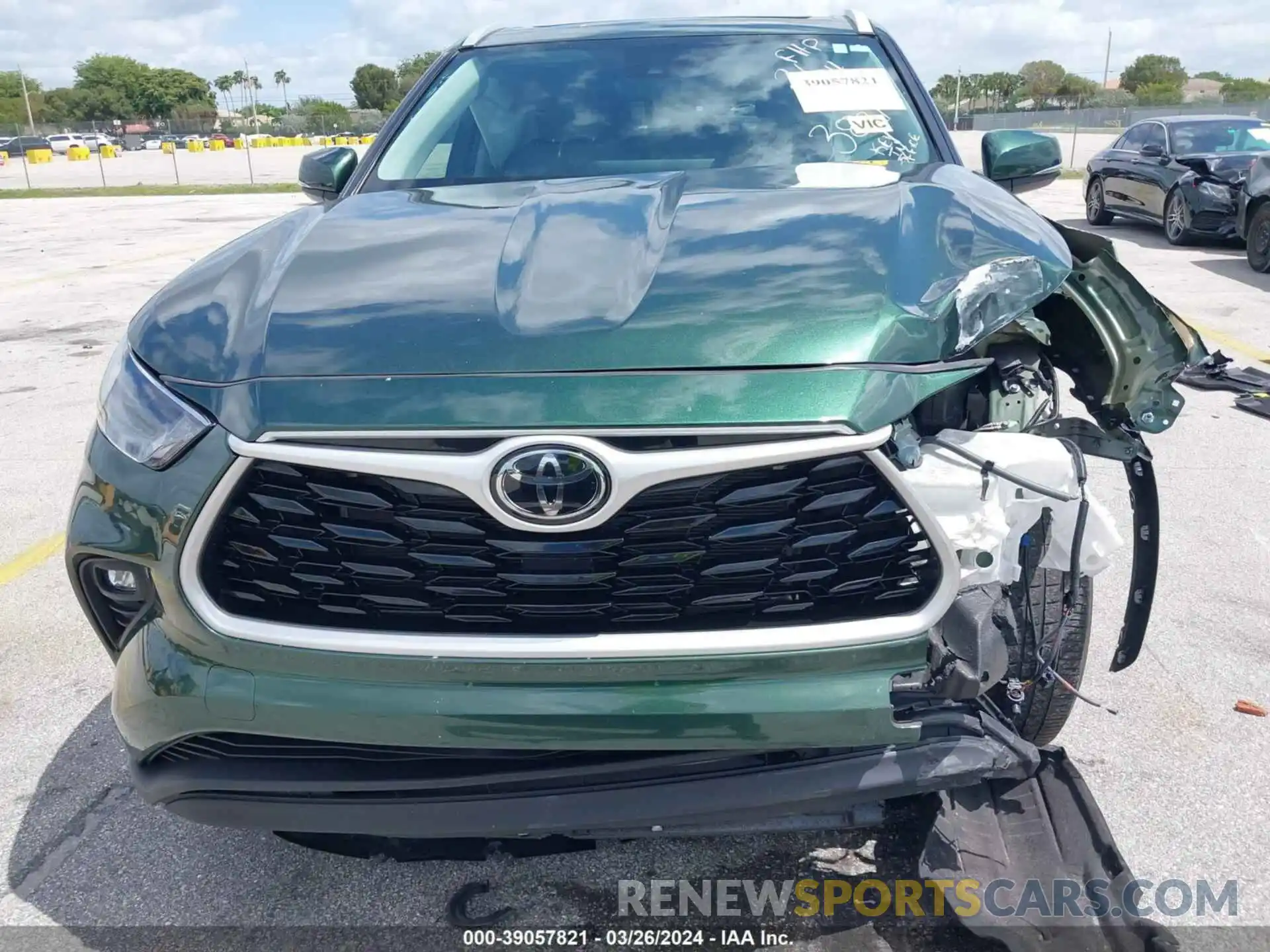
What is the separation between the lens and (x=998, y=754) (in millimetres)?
1731

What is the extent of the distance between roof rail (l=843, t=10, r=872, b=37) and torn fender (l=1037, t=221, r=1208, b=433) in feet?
5.48

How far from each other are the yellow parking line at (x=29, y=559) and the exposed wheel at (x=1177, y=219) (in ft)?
36.1

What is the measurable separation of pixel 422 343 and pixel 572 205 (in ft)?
2.37

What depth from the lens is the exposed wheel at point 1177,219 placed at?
11125 mm

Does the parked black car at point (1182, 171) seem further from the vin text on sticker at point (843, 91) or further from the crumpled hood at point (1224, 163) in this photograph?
the vin text on sticker at point (843, 91)

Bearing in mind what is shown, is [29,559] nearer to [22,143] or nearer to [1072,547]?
[1072,547]

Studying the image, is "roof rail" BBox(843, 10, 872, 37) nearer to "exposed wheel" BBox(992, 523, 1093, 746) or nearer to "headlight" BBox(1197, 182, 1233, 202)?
"exposed wheel" BBox(992, 523, 1093, 746)

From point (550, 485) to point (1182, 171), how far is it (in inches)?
472

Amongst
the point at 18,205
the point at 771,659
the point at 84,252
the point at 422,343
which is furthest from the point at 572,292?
the point at 18,205

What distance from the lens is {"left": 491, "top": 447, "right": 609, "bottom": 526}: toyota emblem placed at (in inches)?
61.2

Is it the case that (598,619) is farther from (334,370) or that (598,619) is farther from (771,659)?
(334,370)

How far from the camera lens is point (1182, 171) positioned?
1140 cm

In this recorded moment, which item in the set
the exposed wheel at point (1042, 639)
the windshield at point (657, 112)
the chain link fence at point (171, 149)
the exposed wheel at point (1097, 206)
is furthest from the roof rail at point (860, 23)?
the chain link fence at point (171, 149)

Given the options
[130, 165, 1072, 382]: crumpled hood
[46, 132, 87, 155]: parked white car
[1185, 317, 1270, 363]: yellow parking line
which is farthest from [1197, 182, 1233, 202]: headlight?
[46, 132, 87, 155]: parked white car
